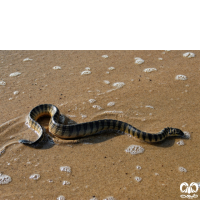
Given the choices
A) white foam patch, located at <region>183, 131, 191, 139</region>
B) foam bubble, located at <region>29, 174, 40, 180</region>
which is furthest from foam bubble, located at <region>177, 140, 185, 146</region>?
foam bubble, located at <region>29, 174, 40, 180</region>

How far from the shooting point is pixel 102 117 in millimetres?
5660

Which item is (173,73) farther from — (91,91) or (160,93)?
(91,91)

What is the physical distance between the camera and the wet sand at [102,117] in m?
4.07

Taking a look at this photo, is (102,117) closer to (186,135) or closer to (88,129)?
(88,129)

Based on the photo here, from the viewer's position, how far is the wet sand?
13.4 feet

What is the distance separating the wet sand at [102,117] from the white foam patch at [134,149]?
0.28 ft

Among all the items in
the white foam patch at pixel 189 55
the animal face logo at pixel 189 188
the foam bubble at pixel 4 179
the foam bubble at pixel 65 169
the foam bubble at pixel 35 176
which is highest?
the white foam patch at pixel 189 55

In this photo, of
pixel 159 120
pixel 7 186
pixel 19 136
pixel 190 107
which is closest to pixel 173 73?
pixel 190 107

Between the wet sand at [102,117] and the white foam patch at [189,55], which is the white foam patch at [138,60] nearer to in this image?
the wet sand at [102,117]

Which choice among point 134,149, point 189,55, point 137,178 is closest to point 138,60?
point 189,55

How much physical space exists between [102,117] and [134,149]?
1.19 m

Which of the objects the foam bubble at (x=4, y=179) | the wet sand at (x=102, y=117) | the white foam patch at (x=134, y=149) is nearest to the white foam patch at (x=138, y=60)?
the wet sand at (x=102, y=117)

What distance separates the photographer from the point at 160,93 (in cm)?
628

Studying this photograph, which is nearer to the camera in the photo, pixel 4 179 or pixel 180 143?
pixel 4 179
